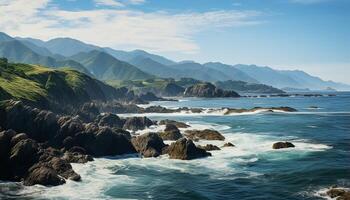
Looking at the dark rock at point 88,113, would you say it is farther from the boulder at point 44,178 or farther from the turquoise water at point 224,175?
the boulder at point 44,178

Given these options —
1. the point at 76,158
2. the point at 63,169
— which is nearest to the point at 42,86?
the point at 76,158

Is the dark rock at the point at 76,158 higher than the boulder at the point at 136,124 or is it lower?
lower

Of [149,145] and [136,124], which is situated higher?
[136,124]

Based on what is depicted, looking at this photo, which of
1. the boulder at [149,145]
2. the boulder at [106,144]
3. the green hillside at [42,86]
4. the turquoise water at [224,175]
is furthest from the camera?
the green hillside at [42,86]

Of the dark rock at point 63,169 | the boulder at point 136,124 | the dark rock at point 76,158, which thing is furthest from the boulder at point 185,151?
the boulder at point 136,124

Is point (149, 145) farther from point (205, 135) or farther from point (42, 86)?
point (42, 86)

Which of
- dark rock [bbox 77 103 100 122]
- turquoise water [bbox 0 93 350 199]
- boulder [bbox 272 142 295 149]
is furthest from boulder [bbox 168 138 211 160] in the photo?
dark rock [bbox 77 103 100 122]
